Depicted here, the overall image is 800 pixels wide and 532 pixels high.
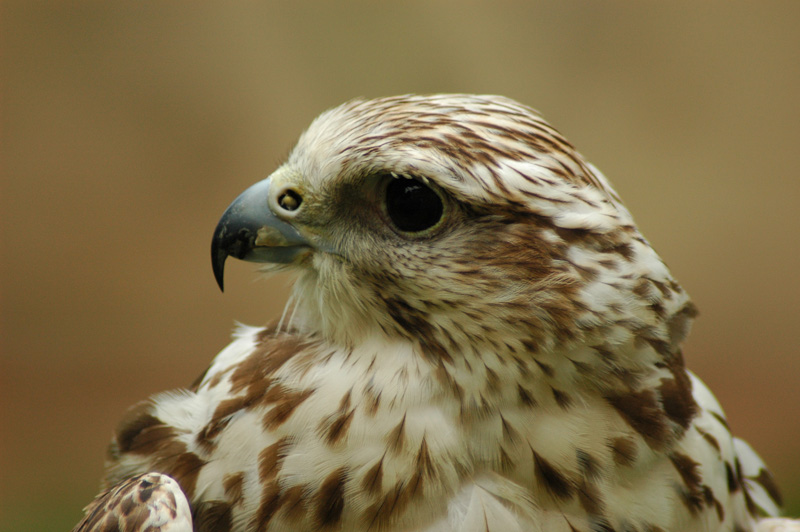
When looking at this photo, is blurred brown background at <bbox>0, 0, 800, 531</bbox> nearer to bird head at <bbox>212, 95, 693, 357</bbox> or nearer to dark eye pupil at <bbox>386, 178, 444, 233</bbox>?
bird head at <bbox>212, 95, 693, 357</bbox>

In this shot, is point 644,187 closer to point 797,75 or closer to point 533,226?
→ point 797,75

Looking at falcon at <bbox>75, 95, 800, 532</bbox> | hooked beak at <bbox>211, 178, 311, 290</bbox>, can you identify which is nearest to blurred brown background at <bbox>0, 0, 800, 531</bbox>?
hooked beak at <bbox>211, 178, 311, 290</bbox>

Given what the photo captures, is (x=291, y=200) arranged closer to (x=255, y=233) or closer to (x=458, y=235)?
(x=255, y=233)

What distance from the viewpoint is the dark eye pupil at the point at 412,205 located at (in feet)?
4.89

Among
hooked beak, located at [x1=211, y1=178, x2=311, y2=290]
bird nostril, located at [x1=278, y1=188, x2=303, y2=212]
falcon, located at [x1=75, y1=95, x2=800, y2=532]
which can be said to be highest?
bird nostril, located at [x1=278, y1=188, x2=303, y2=212]

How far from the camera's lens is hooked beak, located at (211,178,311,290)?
5.38ft

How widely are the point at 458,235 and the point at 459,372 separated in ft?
0.89

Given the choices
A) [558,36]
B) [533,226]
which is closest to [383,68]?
[558,36]

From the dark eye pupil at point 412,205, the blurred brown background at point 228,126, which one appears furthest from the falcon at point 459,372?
the blurred brown background at point 228,126

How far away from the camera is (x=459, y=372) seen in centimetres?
148

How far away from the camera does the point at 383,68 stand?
5.99 m

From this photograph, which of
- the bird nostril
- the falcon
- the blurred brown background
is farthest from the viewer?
the blurred brown background

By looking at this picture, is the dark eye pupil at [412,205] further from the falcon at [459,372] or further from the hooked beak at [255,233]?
the hooked beak at [255,233]

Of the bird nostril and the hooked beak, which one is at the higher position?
the bird nostril
